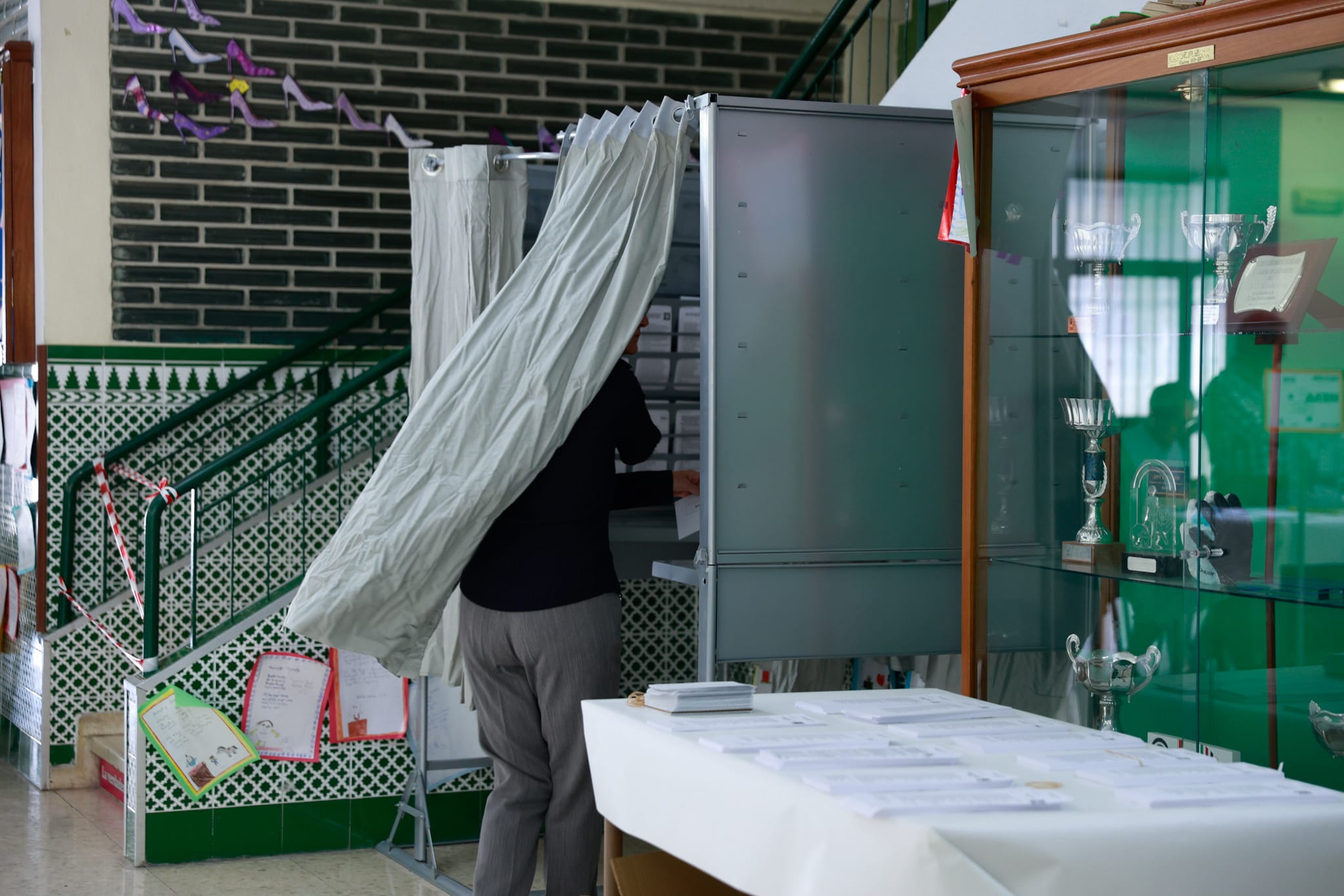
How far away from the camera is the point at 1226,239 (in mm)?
2992

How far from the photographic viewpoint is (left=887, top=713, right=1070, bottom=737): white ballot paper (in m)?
2.65

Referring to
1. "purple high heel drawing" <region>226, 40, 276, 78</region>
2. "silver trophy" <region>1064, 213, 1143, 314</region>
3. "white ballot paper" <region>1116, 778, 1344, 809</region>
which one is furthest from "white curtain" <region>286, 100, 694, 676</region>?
"purple high heel drawing" <region>226, 40, 276, 78</region>

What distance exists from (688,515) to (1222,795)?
76.1 inches

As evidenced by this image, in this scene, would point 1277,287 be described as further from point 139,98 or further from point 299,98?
point 139,98

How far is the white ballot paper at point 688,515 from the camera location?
389 centimetres

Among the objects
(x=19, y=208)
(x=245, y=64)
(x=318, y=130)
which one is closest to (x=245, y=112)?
(x=245, y=64)

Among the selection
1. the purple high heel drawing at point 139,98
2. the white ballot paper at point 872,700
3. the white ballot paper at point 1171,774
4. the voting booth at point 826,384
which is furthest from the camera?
the purple high heel drawing at point 139,98

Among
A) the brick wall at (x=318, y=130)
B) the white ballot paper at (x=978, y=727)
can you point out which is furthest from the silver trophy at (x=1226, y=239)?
the brick wall at (x=318, y=130)

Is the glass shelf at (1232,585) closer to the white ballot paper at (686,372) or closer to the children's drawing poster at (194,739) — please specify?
the white ballot paper at (686,372)

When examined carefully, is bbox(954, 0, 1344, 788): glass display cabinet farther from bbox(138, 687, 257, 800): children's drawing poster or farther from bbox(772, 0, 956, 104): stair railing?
bbox(772, 0, 956, 104): stair railing

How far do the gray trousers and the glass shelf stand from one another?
1.08m

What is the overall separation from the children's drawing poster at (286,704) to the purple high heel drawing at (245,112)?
7.95 ft

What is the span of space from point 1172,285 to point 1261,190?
0.26 meters

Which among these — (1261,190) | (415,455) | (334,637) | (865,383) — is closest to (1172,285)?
(1261,190)
